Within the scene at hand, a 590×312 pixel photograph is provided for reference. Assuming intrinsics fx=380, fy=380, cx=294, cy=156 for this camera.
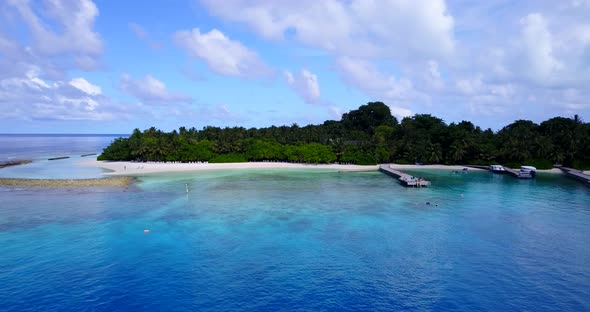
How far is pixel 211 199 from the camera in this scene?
5031cm

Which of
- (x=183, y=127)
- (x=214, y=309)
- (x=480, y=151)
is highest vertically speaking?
(x=183, y=127)

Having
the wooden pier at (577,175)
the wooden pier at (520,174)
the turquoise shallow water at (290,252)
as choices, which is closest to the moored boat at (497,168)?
the wooden pier at (520,174)

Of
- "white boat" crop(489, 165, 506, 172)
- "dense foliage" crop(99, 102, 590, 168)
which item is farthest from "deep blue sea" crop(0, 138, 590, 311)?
"dense foliage" crop(99, 102, 590, 168)

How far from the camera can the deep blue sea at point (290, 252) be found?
21.9m

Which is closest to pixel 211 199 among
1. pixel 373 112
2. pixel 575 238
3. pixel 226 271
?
pixel 226 271

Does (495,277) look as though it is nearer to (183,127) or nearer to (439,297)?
(439,297)

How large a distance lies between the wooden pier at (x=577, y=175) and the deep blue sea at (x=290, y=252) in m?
19.6

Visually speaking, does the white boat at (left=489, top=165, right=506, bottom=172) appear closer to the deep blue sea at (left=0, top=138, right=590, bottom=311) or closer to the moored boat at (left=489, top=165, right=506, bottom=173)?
the moored boat at (left=489, top=165, right=506, bottom=173)

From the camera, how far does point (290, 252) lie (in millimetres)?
29172

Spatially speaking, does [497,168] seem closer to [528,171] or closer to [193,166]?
[528,171]

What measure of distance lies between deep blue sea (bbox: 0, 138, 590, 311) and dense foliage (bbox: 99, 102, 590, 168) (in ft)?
123

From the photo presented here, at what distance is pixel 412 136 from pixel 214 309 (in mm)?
85612

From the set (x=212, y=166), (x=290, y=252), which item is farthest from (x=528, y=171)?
(x=212, y=166)

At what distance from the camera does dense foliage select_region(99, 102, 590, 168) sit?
85125 millimetres
